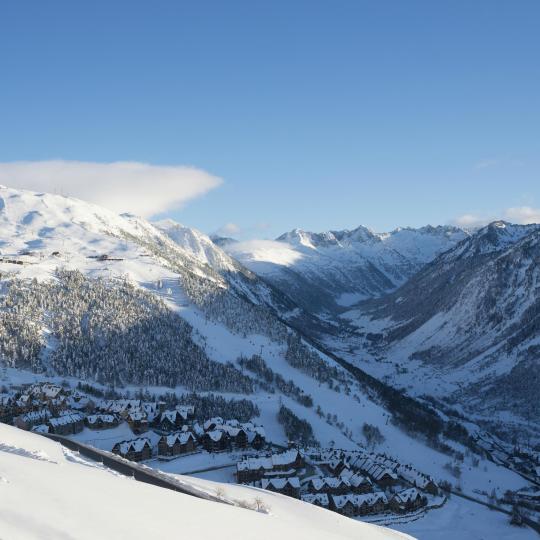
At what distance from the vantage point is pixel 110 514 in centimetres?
2581

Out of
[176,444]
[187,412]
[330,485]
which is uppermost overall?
[187,412]

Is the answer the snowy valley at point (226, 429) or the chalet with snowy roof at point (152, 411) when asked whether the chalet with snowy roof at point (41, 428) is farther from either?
the chalet with snowy roof at point (152, 411)

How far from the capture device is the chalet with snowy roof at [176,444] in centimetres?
10262

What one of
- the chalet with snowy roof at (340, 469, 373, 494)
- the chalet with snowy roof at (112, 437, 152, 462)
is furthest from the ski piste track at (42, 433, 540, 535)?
the chalet with snowy roof at (340, 469, 373, 494)

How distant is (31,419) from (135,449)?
2634 cm

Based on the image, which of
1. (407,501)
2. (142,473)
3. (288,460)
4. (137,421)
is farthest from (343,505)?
(137,421)

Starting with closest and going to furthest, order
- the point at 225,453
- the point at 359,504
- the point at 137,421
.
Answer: the point at 359,504
the point at 225,453
the point at 137,421

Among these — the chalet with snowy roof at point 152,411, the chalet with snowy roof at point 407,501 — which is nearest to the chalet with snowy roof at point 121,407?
the chalet with snowy roof at point 152,411

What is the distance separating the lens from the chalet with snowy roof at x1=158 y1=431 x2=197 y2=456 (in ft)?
337

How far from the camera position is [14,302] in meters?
177

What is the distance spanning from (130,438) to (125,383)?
43.9 m

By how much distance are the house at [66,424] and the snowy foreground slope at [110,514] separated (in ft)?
224

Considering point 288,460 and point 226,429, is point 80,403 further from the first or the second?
point 288,460

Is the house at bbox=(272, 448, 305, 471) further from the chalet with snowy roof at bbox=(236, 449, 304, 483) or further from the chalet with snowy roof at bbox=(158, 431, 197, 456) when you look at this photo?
the chalet with snowy roof at bbox=(158, 431, 197, 456)
